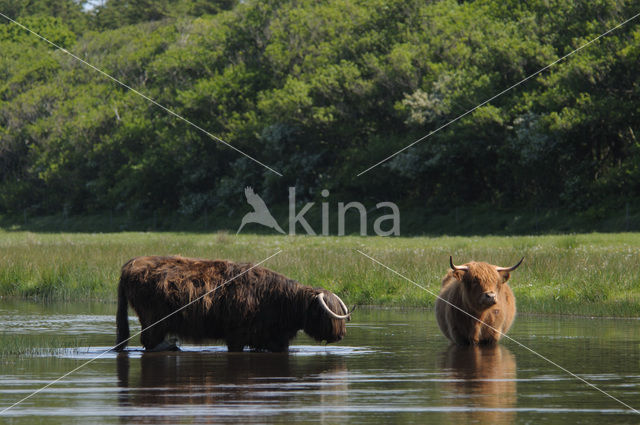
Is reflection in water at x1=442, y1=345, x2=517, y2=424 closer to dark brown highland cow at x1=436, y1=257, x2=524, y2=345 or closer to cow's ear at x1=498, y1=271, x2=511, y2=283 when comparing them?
dark brown highland cow at x1=436, y1=257, x2=524, y2=345

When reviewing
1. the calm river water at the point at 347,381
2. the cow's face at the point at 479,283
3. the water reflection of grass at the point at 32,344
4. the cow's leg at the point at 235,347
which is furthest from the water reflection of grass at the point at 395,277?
the water reflection of grass at the point at 32,344

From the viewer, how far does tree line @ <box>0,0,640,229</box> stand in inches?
1983

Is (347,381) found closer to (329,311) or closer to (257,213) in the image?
(329,311)

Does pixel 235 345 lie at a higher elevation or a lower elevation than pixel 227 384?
higher

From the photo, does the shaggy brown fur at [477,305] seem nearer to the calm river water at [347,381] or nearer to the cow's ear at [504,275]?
the cow's ear at [504,275]

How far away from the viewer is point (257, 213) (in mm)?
64750

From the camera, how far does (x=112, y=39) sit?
97938mm

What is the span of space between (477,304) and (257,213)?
50013mm

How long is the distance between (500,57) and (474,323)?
40083 mm

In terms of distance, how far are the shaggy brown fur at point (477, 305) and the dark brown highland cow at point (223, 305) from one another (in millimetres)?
1650

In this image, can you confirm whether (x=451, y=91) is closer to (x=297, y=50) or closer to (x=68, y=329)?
(x=297, y=50)

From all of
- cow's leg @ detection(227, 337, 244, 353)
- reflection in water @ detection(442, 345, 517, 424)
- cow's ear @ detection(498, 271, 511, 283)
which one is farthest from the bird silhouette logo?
reflection in water @ detection(442, 345, 517, 424)

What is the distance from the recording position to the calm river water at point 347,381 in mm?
9594

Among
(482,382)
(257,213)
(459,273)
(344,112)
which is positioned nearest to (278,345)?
(459,273)
